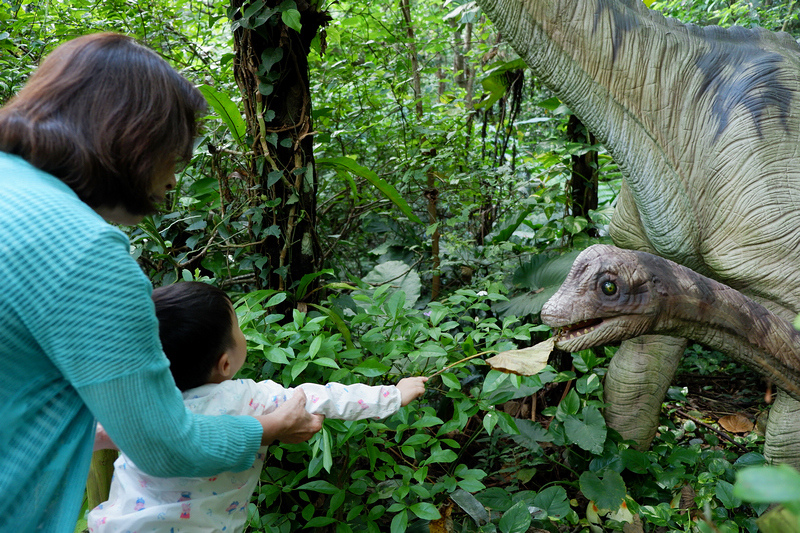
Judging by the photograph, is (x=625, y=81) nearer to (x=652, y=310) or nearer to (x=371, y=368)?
(x=652, y=310)

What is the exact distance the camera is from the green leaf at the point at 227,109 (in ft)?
7.31

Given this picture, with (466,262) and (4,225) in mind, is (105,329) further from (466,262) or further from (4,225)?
(466,262)

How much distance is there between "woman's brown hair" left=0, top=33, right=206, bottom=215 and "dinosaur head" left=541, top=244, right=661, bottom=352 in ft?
2.82

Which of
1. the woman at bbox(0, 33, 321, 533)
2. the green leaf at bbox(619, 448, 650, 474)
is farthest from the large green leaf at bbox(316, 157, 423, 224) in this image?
the woman at bbox(0, 33, 321, 533)

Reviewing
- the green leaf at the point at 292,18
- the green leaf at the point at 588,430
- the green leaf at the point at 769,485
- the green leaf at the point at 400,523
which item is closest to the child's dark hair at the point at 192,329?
the green leaf at the point at 400,523

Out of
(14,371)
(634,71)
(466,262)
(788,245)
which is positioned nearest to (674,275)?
(788,245)

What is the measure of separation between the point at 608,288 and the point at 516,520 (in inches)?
33.2

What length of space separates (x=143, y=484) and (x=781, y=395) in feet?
5.73

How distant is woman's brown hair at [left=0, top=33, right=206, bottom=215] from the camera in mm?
864

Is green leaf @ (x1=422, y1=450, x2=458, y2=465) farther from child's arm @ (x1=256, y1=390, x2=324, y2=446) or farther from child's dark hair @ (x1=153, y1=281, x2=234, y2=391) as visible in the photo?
child's dark hair @ (x1=153, y1=281, x2=234, y2=391)

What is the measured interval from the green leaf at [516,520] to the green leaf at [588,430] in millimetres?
388

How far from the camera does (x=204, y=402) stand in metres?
1.29

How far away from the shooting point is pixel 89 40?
0.94 meters

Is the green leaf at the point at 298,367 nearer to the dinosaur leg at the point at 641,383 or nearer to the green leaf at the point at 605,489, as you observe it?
the green leaf at the point at 605,489
